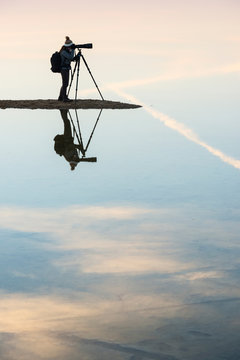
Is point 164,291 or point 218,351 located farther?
point 164,291

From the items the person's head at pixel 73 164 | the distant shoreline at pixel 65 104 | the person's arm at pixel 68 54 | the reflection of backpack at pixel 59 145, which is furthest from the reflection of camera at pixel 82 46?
the person's head at pixel 73 164

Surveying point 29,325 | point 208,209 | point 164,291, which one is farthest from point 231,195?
point 29,325

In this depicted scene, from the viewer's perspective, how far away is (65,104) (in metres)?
38.2

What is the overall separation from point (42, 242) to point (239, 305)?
12.7 ft

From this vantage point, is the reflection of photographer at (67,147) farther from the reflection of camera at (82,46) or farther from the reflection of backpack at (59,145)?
the reflection of camera at (82,46)

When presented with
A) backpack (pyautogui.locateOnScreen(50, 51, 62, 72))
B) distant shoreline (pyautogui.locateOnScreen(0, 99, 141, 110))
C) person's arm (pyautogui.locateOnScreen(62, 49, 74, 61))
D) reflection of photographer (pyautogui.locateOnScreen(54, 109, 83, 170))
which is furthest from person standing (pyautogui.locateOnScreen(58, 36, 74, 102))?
reflection of photographer (pyautogui.locateOnScreen(54, 109, 83, 170))

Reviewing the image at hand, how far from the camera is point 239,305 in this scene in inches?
394

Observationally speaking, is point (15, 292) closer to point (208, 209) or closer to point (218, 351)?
point (218, 351)

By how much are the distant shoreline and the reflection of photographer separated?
27.2ft

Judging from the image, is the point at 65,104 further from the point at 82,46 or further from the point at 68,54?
the point at 82,46

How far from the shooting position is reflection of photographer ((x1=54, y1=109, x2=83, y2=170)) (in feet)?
73.3

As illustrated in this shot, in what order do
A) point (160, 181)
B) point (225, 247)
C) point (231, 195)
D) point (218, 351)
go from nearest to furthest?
point (218, 351)
point (225, 247)
point (231, 195)
point (160, 181)

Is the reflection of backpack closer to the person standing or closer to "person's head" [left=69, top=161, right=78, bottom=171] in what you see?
"person's head" [left=69, top=161, right=78, bottom=171]

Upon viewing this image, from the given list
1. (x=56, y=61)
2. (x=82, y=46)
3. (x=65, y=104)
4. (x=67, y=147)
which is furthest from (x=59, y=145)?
(x=65, y=104)
